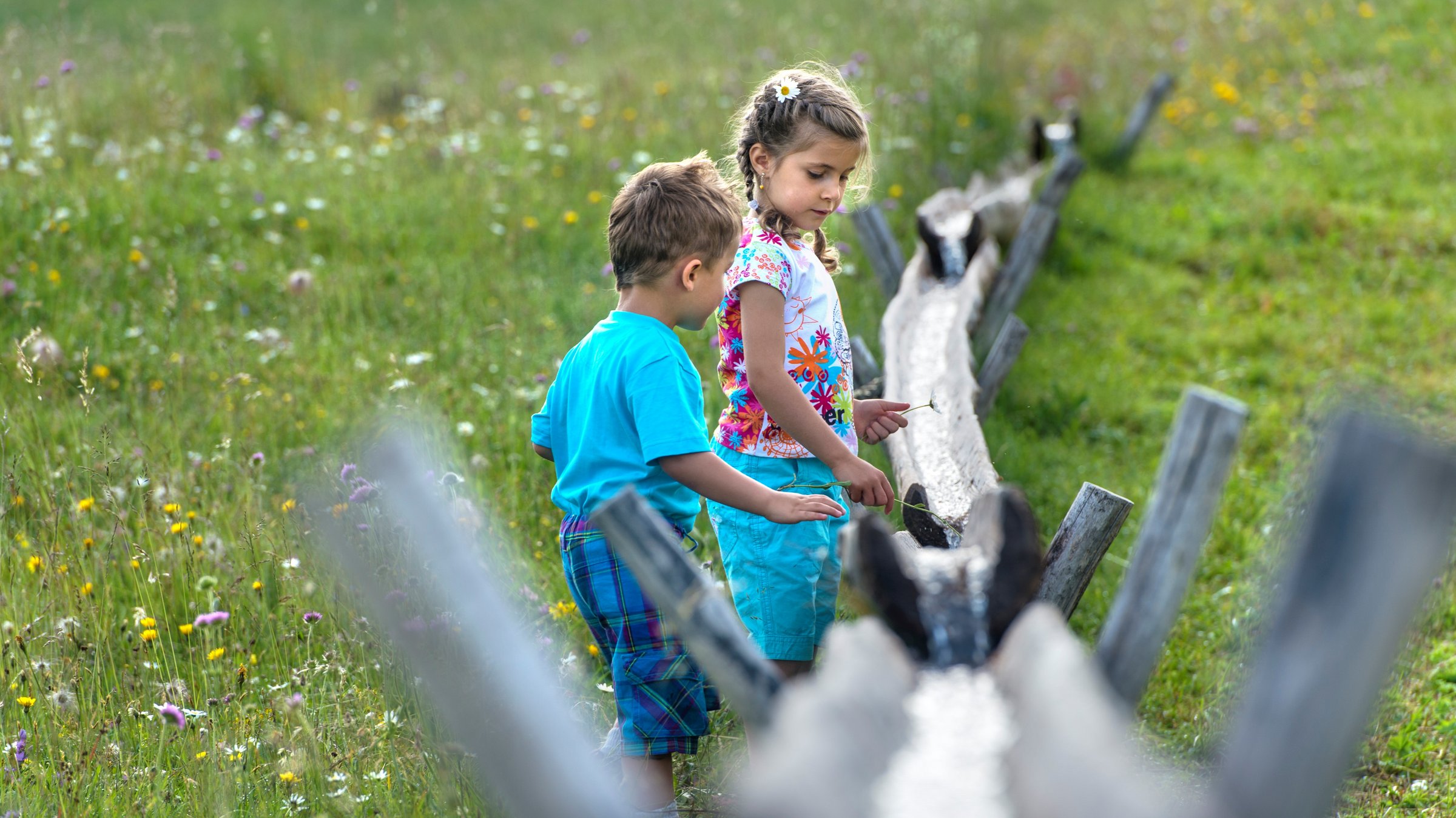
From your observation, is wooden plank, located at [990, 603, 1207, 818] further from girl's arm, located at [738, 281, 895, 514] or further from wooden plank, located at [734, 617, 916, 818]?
girl's arm, located at [738, 281, 895, 514]

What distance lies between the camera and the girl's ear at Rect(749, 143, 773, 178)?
2.72 meters

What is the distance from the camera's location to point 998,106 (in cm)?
832

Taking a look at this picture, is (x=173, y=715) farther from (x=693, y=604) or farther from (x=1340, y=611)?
(x=1340, y=611)

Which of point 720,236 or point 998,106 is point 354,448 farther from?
point 998,106

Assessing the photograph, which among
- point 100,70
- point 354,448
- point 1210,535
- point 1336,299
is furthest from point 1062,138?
point 100,70

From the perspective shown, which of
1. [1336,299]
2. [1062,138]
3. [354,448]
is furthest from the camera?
[1062,138]

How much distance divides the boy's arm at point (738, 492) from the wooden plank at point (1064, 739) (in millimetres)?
913

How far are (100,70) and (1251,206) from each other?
8.26 meters

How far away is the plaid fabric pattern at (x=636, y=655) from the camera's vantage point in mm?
2303

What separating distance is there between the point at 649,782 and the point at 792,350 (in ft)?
3.48

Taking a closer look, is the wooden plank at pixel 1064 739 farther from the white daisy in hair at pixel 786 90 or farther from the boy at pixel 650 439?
the white daisy in hair at pixel 786 90

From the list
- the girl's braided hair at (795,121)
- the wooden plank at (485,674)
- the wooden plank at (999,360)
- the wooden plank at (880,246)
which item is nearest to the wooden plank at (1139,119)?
the wooden plank at (880,246)

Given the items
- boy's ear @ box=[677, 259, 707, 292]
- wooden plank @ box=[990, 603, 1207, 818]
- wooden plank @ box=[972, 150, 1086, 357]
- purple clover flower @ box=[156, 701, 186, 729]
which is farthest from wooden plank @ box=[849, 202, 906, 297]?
wooden plank @ box=[990, 603, 1207, 818]

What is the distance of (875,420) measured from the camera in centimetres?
282
